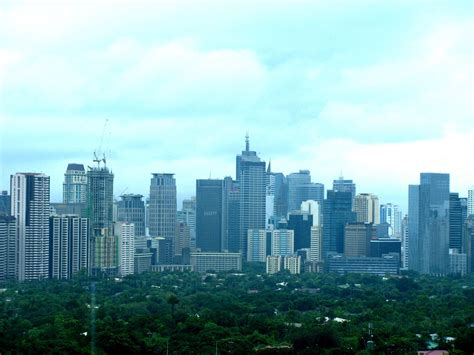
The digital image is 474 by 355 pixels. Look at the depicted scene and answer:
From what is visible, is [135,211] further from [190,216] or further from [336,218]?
[336,218]

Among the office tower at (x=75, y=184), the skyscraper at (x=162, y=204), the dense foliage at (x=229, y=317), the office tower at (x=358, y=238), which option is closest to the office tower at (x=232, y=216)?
the skyscraper at (x=162, y=204)

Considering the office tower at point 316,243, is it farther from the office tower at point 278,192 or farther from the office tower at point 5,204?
the office tower at point 5,204

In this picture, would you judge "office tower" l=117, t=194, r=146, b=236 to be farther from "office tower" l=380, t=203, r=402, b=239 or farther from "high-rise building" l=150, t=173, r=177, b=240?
"office tower" l=380, t=203, r=402, b=239

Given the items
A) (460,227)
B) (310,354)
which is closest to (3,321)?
(310,354)

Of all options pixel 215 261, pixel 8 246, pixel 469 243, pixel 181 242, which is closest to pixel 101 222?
pixel 8 246

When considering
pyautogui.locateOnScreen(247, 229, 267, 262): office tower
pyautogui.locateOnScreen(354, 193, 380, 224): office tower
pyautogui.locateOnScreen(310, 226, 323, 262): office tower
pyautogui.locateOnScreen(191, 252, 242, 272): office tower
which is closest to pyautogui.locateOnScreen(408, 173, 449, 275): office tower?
pyautogui.locateOnScreen(310, 226, 323, 262): office tower

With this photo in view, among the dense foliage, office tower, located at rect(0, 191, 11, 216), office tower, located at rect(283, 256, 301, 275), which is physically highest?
office tower, located at rect(0, 191, 11, 216)
